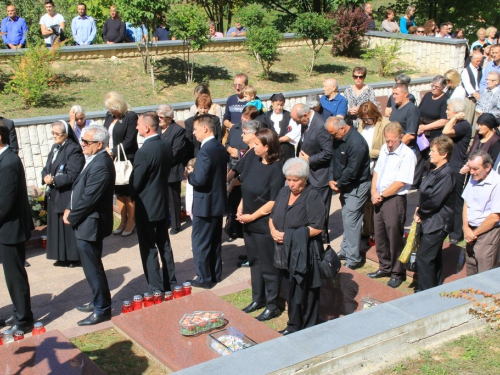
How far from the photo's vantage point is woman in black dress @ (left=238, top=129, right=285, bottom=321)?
6457 millimetres

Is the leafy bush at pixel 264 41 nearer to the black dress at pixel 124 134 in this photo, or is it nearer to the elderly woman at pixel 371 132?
the black dress at pixel 124 134

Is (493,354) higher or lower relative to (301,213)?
lower

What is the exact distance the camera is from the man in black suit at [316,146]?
8.11 metres

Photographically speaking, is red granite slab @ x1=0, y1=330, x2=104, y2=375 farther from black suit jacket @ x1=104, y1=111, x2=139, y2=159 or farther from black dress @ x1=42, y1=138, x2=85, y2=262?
black suit jacket @ x1=104, y1=111, x2=139, y2=159

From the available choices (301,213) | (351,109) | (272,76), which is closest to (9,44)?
(272,76)

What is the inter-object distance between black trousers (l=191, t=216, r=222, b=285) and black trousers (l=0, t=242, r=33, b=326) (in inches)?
75.2

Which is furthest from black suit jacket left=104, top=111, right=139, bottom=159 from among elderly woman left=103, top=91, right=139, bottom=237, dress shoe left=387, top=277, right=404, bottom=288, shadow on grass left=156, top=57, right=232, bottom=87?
shadow on grass left=156, top=57, right=232, bottom=87

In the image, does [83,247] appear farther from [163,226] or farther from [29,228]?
[163,226]

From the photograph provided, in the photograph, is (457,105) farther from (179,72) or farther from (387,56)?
(387,56)

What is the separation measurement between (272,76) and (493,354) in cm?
1339

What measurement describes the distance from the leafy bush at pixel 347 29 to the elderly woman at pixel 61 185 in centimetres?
1336

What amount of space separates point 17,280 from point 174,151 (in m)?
3.04

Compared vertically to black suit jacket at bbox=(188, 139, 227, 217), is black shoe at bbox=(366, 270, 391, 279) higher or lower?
lower

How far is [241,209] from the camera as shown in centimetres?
680
